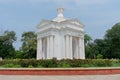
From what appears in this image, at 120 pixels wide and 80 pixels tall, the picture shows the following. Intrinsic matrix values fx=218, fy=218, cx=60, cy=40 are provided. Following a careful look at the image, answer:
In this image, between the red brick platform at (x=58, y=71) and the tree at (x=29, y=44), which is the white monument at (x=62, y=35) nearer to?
the tree at (x=29, y=44)

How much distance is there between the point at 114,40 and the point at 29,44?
71.0 feet

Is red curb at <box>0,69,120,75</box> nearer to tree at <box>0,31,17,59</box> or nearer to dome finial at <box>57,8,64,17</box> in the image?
dome finial at <box>57,8,64,17</box>

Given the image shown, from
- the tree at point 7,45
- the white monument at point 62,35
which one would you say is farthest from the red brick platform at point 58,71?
the tree at point 7,45

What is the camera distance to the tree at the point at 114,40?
54281 millimetres

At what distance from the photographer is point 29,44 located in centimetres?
5238

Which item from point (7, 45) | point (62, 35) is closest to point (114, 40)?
point (62, 35)

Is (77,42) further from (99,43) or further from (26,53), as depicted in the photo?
(99,43)

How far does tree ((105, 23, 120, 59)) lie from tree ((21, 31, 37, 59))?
19.2 metres

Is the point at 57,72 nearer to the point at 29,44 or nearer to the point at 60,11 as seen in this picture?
the point at 60,11

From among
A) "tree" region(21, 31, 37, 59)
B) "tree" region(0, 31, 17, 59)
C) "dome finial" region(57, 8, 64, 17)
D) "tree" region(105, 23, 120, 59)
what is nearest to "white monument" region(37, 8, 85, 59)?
"dome finial" region(57, 8, 64, 17)

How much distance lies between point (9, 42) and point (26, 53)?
303 inches

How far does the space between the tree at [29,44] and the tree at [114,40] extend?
19.2m

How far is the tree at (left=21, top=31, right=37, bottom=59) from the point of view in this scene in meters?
51.8

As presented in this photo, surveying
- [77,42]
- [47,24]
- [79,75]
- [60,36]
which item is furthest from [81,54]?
[79,75]
